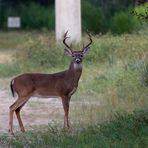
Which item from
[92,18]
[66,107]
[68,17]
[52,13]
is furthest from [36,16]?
[66,107]

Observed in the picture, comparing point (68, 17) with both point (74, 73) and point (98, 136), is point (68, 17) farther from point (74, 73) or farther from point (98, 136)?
point (98, 136)

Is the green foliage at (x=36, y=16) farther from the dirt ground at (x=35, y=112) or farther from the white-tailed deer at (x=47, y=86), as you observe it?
the white-tailed deer at (x=47, y=86)

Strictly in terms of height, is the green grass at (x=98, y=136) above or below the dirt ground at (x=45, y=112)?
above

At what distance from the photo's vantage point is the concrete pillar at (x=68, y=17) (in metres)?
29.3

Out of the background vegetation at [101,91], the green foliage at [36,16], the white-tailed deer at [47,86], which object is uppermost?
the white-tailed deer at [47,86]

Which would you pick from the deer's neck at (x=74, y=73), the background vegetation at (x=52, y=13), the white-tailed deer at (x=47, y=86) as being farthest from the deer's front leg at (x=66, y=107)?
the background vegetation at (x=52, y=13)

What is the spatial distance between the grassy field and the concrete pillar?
10.4 feet

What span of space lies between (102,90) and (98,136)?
6.87 metres

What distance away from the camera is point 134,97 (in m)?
16.1

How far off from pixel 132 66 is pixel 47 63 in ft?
16.1

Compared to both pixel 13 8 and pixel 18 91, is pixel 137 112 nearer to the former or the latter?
pixel 18 91

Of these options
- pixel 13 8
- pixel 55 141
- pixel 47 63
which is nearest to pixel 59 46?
pixel 47 63

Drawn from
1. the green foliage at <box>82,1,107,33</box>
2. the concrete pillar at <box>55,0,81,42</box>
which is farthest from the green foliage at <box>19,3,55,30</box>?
the concrete pillar at <box>55,0,81,42</box>

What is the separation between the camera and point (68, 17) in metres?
29.7
